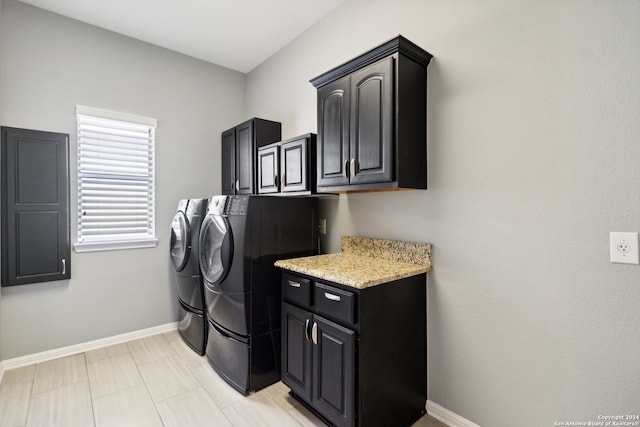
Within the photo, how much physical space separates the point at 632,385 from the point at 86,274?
147 inches

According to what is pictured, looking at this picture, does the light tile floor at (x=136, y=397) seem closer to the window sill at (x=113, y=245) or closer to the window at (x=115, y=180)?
the window sill at (x=113, y=245)

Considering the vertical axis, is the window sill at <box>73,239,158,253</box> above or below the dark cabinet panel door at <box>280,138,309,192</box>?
below

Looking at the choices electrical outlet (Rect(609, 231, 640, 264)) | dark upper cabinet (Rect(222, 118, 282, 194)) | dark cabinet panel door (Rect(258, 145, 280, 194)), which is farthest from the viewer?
dark upper cabinet (Rect(222, 118, 282, 194))

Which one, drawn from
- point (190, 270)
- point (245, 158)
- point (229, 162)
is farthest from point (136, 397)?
point (229, 162)

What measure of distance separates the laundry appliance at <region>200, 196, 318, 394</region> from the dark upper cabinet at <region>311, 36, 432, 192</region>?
0.53 m

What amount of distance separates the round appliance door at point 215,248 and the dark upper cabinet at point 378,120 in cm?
83

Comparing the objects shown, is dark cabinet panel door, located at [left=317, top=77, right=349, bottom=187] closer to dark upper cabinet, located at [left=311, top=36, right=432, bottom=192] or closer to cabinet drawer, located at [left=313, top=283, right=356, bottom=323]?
dark upper cabinet, located at [left=311, top=36, right=432, bottom=192]

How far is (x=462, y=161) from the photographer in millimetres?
1768

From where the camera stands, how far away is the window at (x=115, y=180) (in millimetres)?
2787

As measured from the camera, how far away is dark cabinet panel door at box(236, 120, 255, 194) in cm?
303

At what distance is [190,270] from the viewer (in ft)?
9.01

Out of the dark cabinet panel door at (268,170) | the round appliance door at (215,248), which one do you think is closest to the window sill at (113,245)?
the round appliance door at (215,248)

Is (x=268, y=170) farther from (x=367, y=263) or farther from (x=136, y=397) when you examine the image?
(x=136, y=397)

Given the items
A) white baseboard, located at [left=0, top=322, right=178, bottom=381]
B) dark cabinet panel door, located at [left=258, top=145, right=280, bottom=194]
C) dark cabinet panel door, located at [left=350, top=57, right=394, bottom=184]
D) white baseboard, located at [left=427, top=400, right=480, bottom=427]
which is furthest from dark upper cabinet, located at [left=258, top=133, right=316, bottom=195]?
white baseboard, located at [left=0, top=322, right=178, bottom=381]
